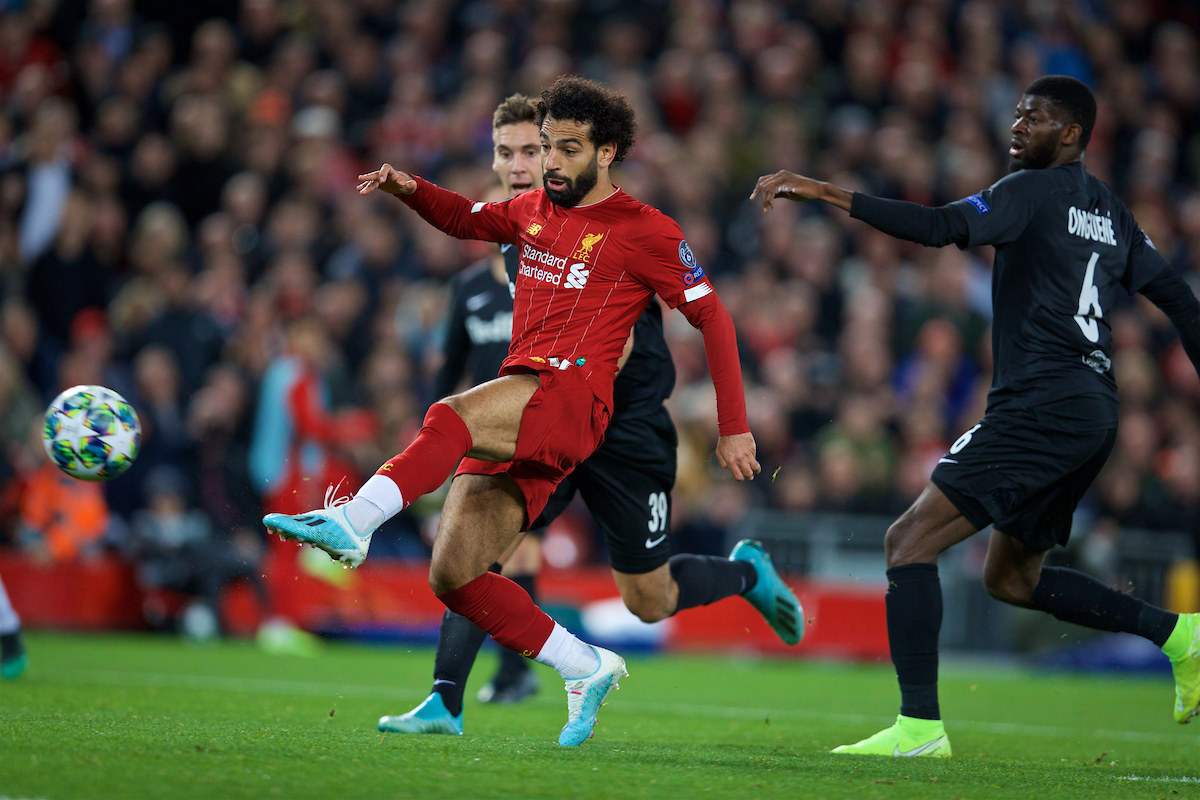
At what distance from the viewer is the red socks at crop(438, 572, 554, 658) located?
4.61 m

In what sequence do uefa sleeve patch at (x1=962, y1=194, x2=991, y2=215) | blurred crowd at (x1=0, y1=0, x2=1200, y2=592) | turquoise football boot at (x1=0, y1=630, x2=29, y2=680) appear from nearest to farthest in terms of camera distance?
uefa sleeve patch at (x1=962, y1=194, x2=991, y2=215) < turquoise football boot at (x1=0, y1=630, x2=29, y2=680) < blurred crowd at (x1=0, y1=0, x2=1200, y2=592)

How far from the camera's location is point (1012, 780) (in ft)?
14.7

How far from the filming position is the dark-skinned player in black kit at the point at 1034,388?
5.00 m

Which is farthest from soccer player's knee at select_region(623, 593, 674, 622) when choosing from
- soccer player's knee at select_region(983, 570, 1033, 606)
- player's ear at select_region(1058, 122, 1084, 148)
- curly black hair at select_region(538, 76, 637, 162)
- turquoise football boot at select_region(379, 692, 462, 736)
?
player's ear at select_region(1058, 122, 1084, 148)

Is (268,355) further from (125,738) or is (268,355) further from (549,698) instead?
(125,738)

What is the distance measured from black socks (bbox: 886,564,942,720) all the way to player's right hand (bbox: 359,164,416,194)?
2364 millimetres

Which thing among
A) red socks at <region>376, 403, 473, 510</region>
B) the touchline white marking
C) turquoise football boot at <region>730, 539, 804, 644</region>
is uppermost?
red socks at <region>376, 403, 473, 510</region>

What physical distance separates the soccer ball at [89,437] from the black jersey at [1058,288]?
3535 millimetres

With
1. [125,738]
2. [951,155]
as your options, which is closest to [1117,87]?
[951,155]

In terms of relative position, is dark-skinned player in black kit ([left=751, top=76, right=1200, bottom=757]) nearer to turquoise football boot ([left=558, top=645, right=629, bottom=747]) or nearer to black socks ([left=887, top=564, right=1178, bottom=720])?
black socks ([left=887, top=564, right=1178, bottom=720])

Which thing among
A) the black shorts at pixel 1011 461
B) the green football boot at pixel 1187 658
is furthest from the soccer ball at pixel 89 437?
the green football boot at pixel 1187 658

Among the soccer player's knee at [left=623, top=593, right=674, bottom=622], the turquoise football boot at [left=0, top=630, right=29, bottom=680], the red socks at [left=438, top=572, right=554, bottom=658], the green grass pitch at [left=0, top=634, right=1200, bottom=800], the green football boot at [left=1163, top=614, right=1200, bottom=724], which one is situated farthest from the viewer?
the turquoise football boot at [left=0, top=630, right=29, bottom=680]

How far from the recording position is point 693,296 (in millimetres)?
4699

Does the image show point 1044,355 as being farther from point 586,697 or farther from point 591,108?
Result: point 586,697
